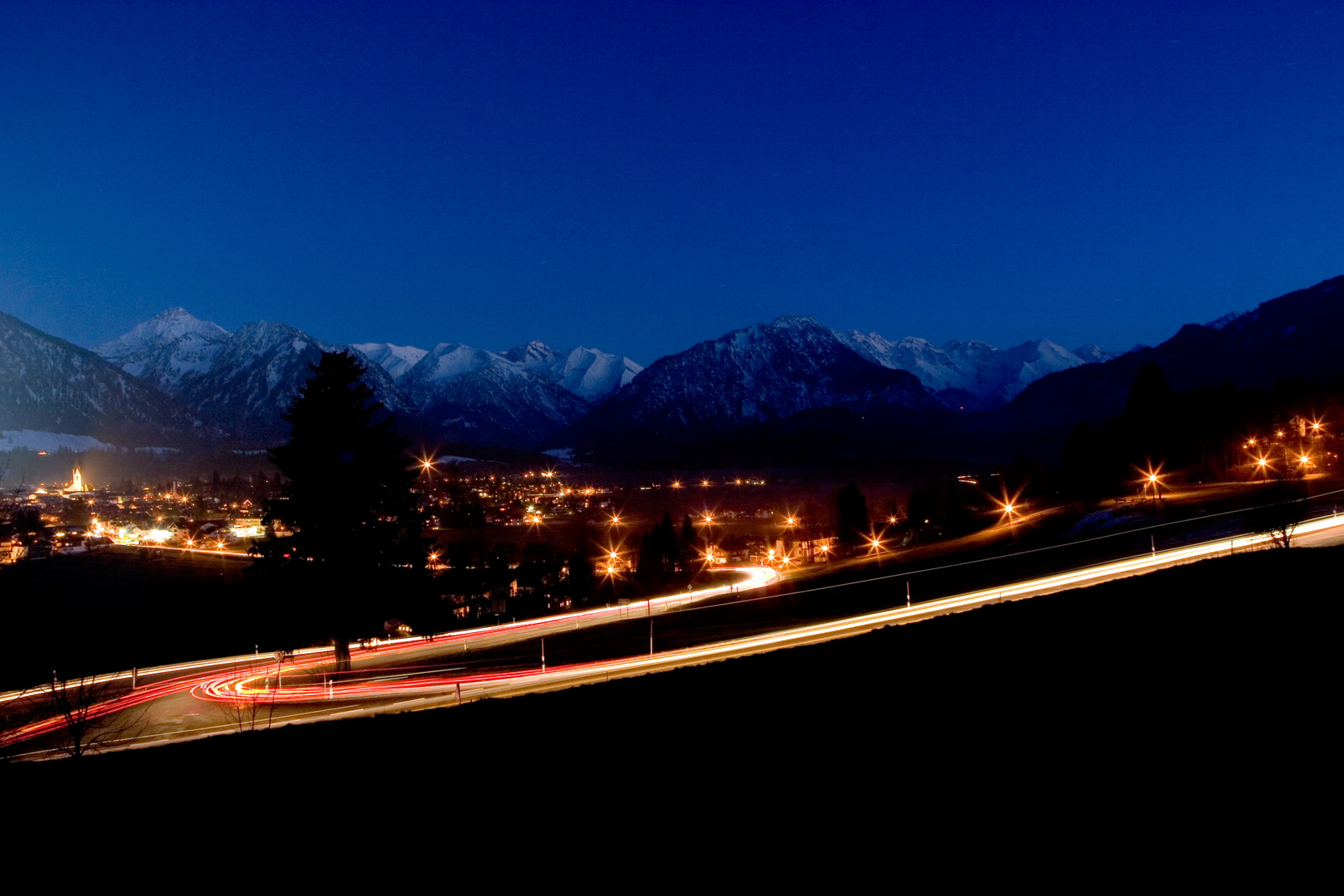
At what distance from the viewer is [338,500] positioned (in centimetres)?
2202

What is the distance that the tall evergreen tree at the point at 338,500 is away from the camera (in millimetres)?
21922

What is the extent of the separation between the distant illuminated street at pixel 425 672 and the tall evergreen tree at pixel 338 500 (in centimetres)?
261

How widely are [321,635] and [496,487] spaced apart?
454 feet

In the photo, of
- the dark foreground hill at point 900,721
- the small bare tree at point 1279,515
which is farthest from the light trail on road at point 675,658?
the dark foreground hill at point 900,721

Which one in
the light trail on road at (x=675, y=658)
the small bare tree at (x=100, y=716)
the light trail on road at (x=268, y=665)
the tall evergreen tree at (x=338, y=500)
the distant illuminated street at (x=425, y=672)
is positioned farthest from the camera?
the tall evergreen tree at (x=338, y=500)

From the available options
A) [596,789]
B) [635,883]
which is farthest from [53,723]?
[635,883]

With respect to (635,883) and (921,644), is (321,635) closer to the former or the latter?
(921,644)

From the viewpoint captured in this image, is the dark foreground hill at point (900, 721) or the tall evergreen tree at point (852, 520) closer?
the dark foreground hill at point (900, 721)

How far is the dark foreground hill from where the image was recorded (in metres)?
6.10

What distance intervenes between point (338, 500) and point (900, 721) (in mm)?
19474

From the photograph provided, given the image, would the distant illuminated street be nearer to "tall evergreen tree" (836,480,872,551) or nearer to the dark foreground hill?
the dark foreground hill

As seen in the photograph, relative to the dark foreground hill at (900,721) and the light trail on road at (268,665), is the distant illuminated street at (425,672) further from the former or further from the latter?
the dark foreground hill at (900,721)

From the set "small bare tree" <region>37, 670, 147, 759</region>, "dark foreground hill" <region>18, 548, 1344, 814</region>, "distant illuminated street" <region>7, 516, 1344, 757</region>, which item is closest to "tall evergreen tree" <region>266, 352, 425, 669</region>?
"distant illuminated street" <region>7, 516, 1344, 757</region>

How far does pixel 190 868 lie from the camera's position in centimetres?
586
